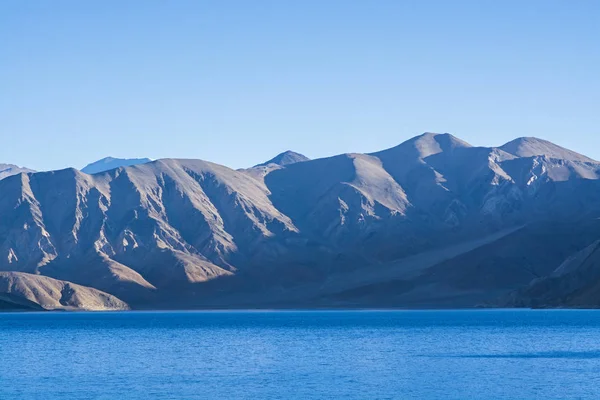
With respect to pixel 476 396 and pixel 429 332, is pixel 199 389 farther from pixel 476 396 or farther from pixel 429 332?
pixel 429 332

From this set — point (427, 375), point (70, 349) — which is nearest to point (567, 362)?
point (427, 375)

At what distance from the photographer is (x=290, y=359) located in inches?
4345

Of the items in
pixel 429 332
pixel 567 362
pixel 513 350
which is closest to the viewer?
pixel 567 362

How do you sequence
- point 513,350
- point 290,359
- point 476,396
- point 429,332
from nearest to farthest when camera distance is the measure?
point 476,396
point 290,359
point 513,350
point 429,332

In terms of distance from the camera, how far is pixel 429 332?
560ft

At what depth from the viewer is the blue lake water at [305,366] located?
264 feet

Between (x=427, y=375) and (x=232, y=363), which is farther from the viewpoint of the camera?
(x=232, y=363)

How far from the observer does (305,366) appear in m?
102

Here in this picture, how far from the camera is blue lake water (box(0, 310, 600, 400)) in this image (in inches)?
3164

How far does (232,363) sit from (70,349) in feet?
103

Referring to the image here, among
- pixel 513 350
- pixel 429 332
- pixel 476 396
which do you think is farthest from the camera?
pixel 429 332

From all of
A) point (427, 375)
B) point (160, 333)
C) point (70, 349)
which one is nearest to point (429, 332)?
point (160, 333)

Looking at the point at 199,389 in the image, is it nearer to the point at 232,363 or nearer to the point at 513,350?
the point at 232,363

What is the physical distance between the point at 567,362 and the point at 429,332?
67.7 metres
